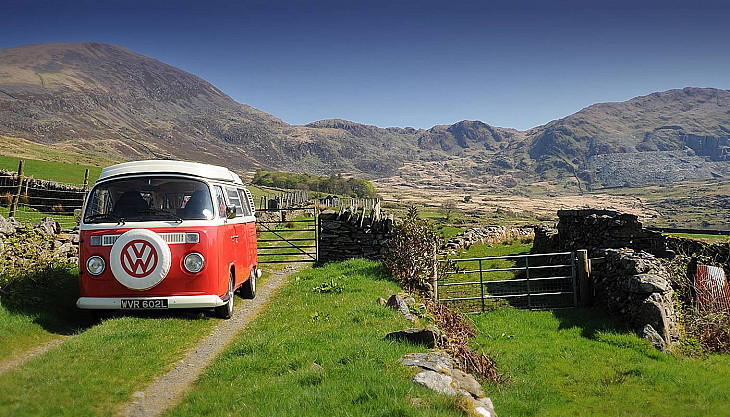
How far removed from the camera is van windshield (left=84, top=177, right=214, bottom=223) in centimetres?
856

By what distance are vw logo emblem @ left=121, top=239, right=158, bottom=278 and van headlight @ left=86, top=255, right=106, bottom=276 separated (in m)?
0.45

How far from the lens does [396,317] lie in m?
9.16

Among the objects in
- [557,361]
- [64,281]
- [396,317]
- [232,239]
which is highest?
[232,239]

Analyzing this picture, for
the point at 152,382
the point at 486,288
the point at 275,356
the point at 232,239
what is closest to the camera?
the point at 152,382

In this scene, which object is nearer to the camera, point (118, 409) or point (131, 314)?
point (118, 409)

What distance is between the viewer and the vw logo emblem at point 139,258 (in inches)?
315

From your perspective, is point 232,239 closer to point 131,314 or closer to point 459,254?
point 131,314

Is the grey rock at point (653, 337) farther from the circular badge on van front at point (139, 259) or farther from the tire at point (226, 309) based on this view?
the circular badge on van front at point (139, 259)

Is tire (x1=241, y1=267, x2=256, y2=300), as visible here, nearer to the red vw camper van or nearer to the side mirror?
the red vw camper van

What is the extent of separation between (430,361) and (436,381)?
0.66 meters

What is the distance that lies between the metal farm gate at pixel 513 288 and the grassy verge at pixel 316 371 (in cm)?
480

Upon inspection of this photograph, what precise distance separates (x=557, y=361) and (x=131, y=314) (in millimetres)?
8554

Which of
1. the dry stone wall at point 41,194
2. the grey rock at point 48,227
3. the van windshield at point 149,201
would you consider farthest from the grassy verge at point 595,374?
the dry stone wall at point 41,194

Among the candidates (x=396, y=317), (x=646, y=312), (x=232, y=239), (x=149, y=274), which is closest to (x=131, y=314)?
(x=149, y=274)
